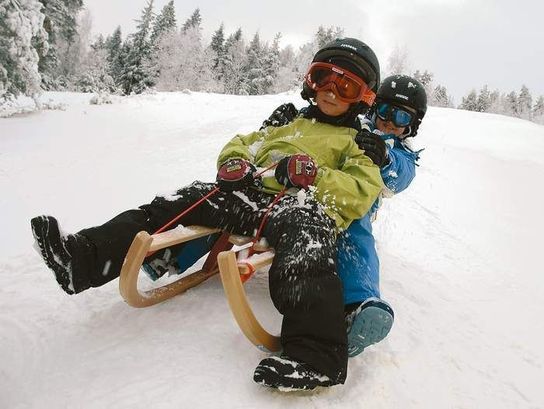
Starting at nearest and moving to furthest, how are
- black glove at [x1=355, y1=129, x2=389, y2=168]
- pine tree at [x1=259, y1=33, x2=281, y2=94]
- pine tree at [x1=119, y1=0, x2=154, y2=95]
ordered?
black glove at [x1=355, y1=129, x2=389, y2=168]
pine tree at [x1=119, y1=0, x2=154, y2=95]
pine tree at [x1=259, y1=33, x2=281, y2=94]

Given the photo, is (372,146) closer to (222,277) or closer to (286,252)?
(286,252)

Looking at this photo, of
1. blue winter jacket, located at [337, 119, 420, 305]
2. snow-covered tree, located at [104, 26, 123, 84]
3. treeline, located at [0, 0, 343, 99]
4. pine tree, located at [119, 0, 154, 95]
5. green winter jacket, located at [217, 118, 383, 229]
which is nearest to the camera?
blue winter jacket, located at [337, 119, 420, 305]

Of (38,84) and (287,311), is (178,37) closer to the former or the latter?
(38,84)

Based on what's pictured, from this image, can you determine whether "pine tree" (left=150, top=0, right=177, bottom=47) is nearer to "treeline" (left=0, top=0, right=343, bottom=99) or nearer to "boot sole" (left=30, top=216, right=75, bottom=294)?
"treeline" (left=0, top=0, right=343, bottom=99)

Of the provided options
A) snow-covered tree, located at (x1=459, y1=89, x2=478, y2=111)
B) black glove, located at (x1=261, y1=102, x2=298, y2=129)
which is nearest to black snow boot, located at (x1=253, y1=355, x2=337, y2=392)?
black glove, located at (x1=261, y1=102, x2=298, y2=129)

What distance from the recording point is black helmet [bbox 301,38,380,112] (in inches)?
112

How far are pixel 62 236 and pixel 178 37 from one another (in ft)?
132

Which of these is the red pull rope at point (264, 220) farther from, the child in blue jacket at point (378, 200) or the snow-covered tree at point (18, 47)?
the snow-covered tree at point (18, 47)

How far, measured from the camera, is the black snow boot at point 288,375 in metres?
1.62

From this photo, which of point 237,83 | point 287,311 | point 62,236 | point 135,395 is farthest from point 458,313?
point 237,83

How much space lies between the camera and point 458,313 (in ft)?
10.0

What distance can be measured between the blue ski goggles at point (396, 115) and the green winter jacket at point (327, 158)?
0.89 meters

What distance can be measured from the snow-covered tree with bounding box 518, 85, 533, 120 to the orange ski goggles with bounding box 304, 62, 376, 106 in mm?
60993

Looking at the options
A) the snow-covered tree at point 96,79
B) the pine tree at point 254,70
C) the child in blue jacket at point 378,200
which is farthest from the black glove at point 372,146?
the pine tree at point 254,70
